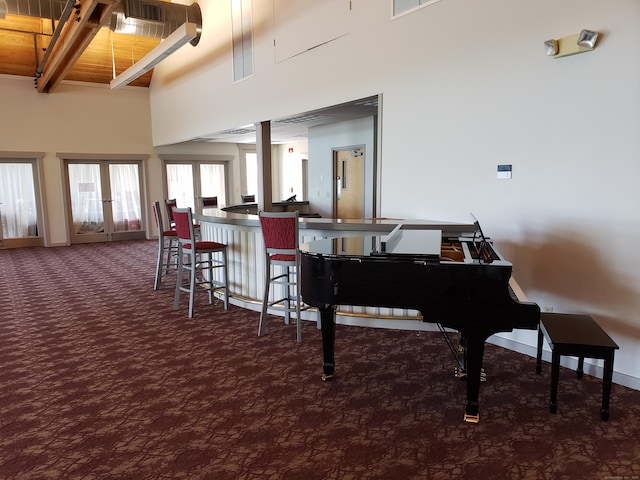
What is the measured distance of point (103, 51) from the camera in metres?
9.57

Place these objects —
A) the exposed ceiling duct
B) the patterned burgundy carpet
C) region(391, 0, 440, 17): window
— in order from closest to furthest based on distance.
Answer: the patterned burgundy carpet < region(391, 0, 440, 17): window < the exposed ceiling duct

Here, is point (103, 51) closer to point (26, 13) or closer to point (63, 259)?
point (26, 13)

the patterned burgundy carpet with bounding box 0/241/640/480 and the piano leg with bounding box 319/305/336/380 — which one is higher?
the piano leg with bounding box 319/305/336/380

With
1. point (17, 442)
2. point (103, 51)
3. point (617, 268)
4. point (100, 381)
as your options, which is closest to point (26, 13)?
point (103, 51)

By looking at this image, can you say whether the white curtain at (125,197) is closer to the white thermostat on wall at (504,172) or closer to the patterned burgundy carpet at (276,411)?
the patterned burgundy carpet at (276,411)

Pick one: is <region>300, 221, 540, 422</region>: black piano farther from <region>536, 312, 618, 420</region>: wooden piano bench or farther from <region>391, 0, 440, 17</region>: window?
<region>391, 0, 440, 17</region>: window

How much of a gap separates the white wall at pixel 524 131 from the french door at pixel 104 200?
25.3 ft

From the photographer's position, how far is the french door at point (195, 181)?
38.3ft

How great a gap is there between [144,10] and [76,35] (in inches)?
42.0

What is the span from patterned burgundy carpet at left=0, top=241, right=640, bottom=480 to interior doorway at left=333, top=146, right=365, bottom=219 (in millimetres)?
3660

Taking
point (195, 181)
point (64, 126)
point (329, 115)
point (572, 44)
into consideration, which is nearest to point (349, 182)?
point (329, 115)

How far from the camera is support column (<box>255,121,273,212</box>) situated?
7031 millimetres

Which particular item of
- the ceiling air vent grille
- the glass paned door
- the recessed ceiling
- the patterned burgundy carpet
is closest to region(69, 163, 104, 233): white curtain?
the glass paned door

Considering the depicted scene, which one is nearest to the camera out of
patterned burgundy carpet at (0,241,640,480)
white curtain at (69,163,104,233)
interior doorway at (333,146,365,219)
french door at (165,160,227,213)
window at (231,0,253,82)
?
patterned burgundy carpet at (0,241,640,480)
